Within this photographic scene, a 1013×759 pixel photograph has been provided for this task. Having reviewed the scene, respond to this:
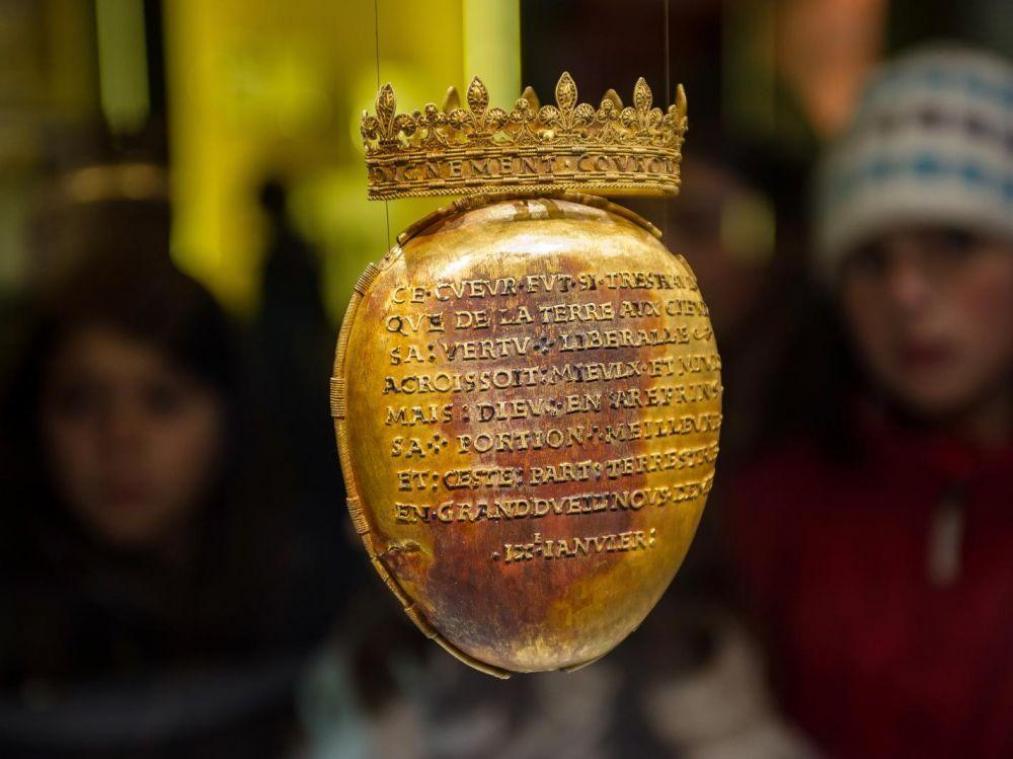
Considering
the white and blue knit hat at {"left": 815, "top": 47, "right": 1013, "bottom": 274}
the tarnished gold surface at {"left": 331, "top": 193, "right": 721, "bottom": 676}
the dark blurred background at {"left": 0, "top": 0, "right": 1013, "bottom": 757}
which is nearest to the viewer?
the tarnished gold surface at {"left": 331, "top": 193, "right": 721, "bottom": 676}

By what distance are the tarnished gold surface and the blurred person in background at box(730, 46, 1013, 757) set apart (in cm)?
84

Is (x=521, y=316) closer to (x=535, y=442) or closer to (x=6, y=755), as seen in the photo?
(x=535, y=442)

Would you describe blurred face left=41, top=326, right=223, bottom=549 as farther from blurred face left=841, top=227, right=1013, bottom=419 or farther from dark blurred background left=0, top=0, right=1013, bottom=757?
blurred face left=841, top=227, right=1013, bottom=419

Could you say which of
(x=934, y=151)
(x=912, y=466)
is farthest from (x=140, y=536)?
(x=934, y=151)

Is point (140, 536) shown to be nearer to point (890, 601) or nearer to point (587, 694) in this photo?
point (587, 694)

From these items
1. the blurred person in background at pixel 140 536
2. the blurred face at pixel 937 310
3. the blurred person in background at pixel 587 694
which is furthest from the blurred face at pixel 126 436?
the blurred face at pixel 937 310

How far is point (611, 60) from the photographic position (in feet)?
5.27

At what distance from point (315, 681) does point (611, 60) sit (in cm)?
93

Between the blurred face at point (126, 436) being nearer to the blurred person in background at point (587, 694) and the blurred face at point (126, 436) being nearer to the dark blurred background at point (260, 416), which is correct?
the dark blurred background at point (260, 416)

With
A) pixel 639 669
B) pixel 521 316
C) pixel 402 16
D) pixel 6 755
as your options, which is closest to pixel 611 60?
pixel 402 16

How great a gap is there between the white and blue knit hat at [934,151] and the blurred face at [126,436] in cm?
89

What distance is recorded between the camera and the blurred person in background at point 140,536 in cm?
173

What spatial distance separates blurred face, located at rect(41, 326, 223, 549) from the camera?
1726mm

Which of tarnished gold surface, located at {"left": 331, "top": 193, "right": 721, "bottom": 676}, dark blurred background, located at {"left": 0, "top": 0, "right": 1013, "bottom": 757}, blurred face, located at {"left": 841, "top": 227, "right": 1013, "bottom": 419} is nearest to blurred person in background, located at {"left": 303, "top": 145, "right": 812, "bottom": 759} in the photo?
dark blurred background, located at {"left": 0, "top": 0, "right": 1013, "bottom": 757}
